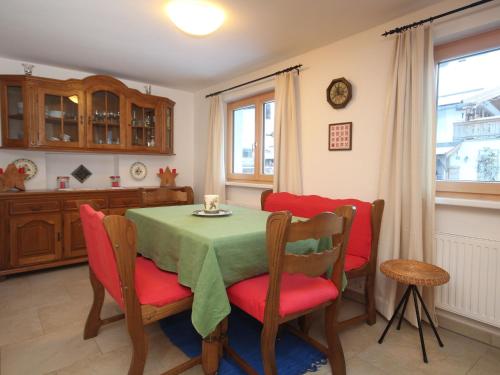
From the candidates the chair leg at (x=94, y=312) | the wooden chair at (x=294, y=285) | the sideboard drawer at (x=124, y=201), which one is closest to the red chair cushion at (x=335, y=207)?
the wooden chair at (x=294, y=285)

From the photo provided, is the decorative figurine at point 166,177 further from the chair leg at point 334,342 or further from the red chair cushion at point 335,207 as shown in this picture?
the chair leg at point 334,342

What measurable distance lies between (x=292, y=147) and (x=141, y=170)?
7.44ft

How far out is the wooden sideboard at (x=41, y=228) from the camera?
2.97 metres

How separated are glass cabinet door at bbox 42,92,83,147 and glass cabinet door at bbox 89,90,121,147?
143 millimetres

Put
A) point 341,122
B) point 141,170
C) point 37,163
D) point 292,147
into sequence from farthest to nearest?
point 141,170 < point 37,163 < point 292,147 < point 341,122

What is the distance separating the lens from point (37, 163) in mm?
3422

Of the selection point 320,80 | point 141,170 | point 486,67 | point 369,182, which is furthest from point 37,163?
point 486,67

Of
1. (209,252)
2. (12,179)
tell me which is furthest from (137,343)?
(12,179)

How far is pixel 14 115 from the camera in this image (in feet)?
10.3

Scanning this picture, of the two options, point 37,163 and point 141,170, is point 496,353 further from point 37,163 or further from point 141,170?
point 37,163

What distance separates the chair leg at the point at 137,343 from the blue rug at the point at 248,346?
45 centimetres

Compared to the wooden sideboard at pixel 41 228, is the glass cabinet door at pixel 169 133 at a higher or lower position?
higher

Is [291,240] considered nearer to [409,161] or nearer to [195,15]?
[409,161]

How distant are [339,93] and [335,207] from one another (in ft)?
3.43
